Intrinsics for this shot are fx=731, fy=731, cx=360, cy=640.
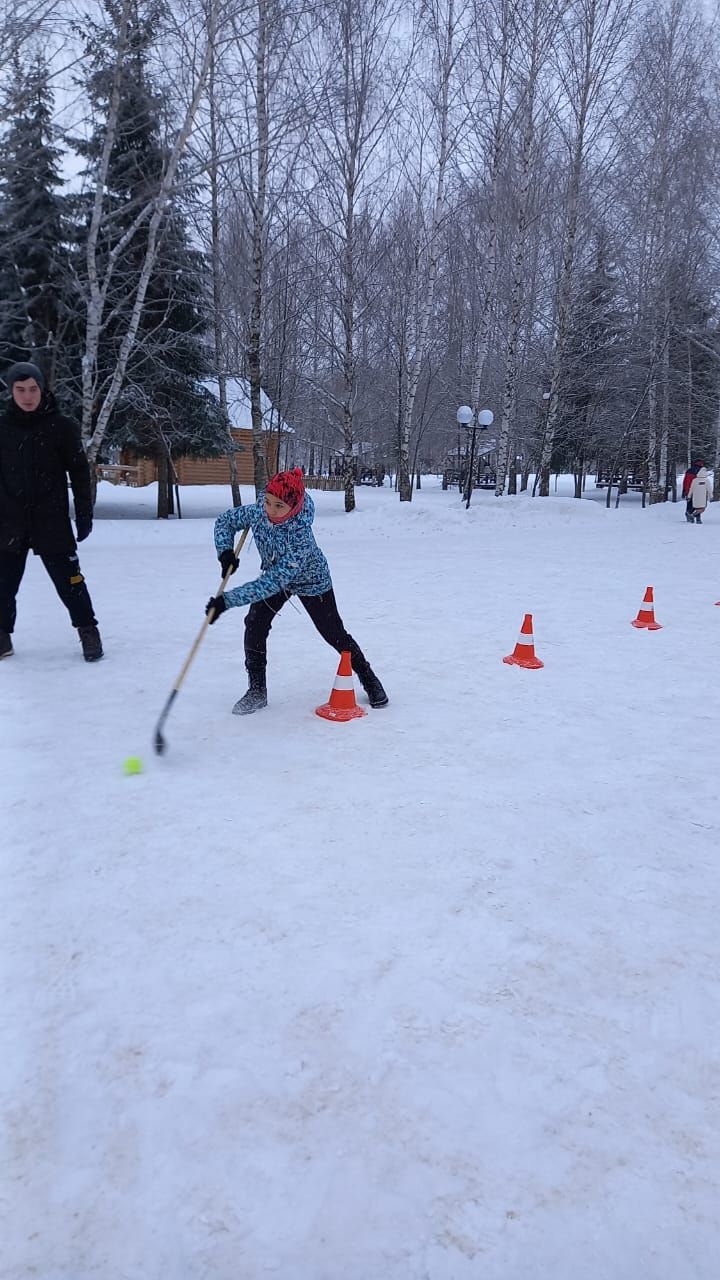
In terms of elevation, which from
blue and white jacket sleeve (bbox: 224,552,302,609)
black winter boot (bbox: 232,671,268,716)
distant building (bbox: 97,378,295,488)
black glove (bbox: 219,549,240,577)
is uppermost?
distant building (bbox: 97,378,295,488)

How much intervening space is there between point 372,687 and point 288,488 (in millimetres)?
1371

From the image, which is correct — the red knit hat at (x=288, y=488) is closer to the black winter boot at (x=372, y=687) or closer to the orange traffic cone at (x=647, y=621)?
the black winter boot at (x=372, y=687)

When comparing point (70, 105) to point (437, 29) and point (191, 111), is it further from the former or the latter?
point (437, 29)

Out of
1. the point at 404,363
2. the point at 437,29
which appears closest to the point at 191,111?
the point at 437,29

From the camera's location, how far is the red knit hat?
4.10 metres

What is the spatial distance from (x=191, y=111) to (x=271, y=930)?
13.4 meters

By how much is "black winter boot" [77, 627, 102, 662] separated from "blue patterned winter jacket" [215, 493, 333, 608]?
1.80 m

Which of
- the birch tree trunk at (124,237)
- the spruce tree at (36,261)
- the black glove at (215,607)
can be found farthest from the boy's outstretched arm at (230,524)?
the spruce tree at (36,261)

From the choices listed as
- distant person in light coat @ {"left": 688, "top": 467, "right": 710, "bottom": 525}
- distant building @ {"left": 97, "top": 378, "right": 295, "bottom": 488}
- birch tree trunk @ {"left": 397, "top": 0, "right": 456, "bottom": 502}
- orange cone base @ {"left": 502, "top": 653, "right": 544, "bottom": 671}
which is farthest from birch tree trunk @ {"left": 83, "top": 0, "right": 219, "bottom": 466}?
distant building @ {"left": 97, "top": 378, "right": 295, "bottom": 488}

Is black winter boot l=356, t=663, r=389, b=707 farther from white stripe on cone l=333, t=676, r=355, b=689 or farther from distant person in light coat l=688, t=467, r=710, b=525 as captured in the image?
distant person in light coat l=688, t=467, r=710, b=525

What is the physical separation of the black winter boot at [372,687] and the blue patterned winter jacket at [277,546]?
28.3 inches

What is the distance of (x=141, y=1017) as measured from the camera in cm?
Answer: 207

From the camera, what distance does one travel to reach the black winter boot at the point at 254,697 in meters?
4.54

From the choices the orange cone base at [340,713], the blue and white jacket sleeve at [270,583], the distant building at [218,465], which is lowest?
the orange cone base at [340,713]
